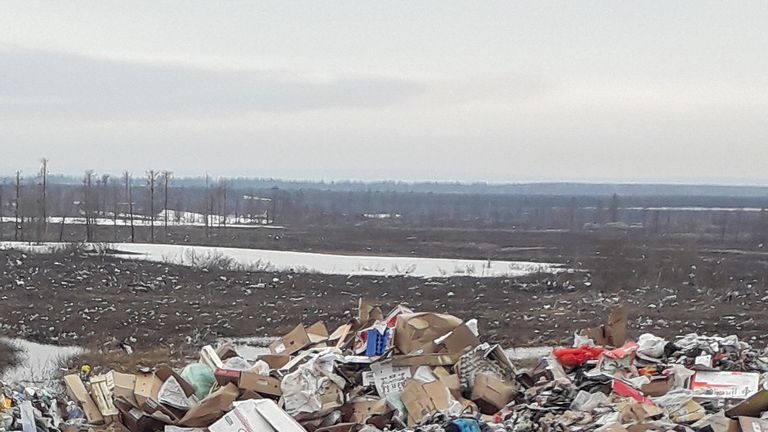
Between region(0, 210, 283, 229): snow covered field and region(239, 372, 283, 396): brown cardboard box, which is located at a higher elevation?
region(239, 372, 283, 396): brown cardboard box

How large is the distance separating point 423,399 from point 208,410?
1.69 metres

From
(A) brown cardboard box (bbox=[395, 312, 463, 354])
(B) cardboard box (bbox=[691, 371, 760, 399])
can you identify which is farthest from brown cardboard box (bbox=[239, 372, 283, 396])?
(B) cardboard box (bbox=[691, 371, 760, 399])

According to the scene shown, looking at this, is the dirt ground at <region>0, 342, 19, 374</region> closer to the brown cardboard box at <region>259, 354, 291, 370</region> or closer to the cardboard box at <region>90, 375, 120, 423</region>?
the cardboard box at <region>90, 375, 120, 423</region>

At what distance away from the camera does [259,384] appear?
21.5 feet

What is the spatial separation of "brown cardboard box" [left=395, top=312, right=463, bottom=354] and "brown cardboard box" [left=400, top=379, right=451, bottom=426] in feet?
1.81

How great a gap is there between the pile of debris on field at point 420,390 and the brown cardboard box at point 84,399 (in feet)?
0.03

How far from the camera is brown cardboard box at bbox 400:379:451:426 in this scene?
20.6 ft

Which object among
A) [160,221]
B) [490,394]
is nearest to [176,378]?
[490,394]

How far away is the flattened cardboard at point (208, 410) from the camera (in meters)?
6.21

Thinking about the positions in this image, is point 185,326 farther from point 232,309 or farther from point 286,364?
point 286,364

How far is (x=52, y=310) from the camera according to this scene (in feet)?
56.7

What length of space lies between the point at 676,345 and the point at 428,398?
2.39 meters

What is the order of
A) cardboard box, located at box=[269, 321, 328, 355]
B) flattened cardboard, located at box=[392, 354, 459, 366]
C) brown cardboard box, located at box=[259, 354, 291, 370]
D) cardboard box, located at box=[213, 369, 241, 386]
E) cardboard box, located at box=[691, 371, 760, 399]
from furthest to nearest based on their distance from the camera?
cardboard box, located at box=[269, 321, 328, 355]
brown cardboard box, located at box=[259, 354, 291, 370]
flattened cardboard, located at box=[392, 354, 459, 366]
cardboard box, located at box=[213, 369, 241, 386]
cardboard box, located at box=[691, 371, 760, 399]

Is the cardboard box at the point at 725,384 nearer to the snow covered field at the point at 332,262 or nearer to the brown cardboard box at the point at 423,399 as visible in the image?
the brown cardboard box at the point at 423,399
